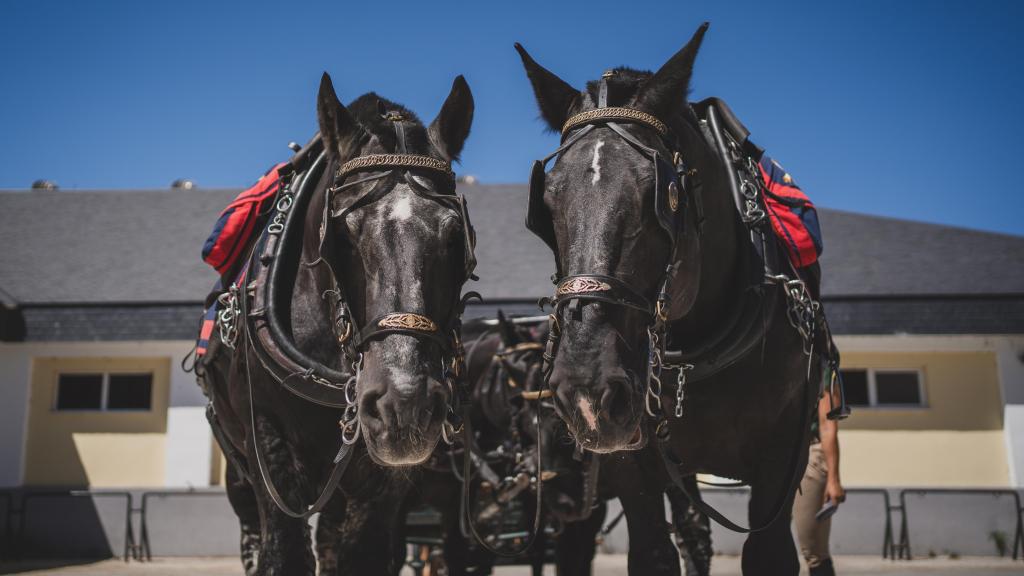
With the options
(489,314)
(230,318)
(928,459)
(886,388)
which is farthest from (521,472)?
A: (928,459)

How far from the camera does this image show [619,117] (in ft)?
9.77

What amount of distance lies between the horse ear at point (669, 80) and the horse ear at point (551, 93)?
296 mm

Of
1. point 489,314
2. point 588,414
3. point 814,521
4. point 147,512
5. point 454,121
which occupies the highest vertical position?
point 489,314

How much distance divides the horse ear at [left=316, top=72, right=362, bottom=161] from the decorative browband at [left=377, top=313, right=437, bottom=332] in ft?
2.76

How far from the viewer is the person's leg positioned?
5176 mm

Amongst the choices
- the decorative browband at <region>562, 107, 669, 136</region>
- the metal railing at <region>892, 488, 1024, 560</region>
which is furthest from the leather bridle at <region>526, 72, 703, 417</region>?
the metal railing at <region>892, 488, 1024, 560</region>

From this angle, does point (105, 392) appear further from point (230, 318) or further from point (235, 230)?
point (230, 318)

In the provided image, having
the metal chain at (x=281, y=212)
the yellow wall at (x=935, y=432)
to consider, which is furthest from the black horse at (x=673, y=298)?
the yellow wall at (x=935, y=432)

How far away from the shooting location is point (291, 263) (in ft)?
12.6

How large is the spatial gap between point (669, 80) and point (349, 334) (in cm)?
144

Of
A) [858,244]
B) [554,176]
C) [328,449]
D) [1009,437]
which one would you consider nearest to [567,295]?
[554,176]

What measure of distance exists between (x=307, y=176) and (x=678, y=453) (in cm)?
205

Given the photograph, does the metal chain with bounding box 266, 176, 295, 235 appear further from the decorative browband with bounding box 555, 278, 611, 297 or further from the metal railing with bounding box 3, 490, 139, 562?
the metal railing with bounding box 3, 490, 139, 562

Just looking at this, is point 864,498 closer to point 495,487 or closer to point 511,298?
point 511,298
